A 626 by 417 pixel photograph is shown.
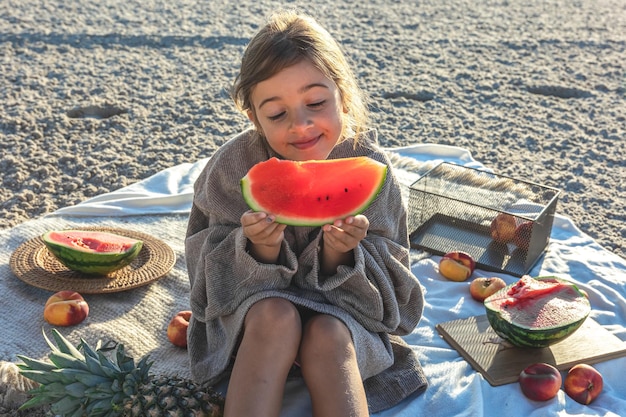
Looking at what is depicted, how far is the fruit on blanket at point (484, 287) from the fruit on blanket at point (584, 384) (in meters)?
0.79

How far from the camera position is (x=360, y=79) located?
7508 millimetres

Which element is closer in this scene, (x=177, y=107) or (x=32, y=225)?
(x=32, y=225)

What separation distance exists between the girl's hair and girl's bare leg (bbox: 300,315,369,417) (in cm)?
100

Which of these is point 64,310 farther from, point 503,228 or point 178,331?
point 503,228

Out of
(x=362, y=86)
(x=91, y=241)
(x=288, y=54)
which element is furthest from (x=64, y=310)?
(x=362, y=86)

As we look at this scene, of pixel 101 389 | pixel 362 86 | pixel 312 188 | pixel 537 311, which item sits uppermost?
pixel 312 188

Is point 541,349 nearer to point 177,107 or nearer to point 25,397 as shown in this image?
point 25,397

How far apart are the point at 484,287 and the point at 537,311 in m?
0.60

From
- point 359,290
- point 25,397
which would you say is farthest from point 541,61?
point 25,397

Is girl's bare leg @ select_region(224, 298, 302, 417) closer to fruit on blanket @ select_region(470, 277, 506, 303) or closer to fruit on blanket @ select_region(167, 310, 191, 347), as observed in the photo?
fruit on blanket @ select_region(167, 310, 191, 347)

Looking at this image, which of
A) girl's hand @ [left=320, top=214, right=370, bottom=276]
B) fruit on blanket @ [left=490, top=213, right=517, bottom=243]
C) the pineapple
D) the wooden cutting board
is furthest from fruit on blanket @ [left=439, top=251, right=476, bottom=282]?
the pineapple

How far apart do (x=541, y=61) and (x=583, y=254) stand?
444 cm

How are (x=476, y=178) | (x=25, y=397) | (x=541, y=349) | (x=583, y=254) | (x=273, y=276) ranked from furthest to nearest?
(x=476, y=178), (x=583, y=254), (x=541, y=349), (x=25, y=397), (x=273, y=276)

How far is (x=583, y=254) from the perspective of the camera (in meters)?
4.34
